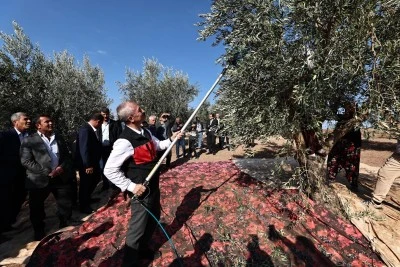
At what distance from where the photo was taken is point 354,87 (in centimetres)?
557

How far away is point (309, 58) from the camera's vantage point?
4.75 meters

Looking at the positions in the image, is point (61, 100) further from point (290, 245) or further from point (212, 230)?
point (290, 245)

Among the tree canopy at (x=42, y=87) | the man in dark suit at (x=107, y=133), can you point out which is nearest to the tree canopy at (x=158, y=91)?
the tree canopy at (x=42, y=87)

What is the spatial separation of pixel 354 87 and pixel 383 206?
→ 11.4ft

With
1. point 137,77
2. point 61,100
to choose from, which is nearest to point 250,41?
point 61,100

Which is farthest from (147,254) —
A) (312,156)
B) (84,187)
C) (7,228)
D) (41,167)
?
(312,156)

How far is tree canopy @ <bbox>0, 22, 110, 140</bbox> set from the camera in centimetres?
1333

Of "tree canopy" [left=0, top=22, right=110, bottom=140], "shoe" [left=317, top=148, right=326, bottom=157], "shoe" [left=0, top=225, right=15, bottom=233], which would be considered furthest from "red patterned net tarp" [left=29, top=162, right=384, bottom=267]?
"tree canopy" [left=0, top=22, right=110, bottom=140]

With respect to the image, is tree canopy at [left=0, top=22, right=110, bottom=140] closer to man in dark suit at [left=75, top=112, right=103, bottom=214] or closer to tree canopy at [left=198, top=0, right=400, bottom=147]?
man in dark suit at [left=75, top=112, right=103, bottom=214]

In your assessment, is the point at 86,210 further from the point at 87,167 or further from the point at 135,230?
the point at 135,230

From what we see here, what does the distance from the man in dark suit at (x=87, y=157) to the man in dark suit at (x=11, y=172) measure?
1.24 meters

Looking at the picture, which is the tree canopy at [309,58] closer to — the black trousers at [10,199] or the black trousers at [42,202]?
the black trousers at [42,202]

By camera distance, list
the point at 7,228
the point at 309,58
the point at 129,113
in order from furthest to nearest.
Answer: the point at 7,228, the point at 309,58, the point at 129,113

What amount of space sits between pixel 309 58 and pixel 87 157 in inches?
220
